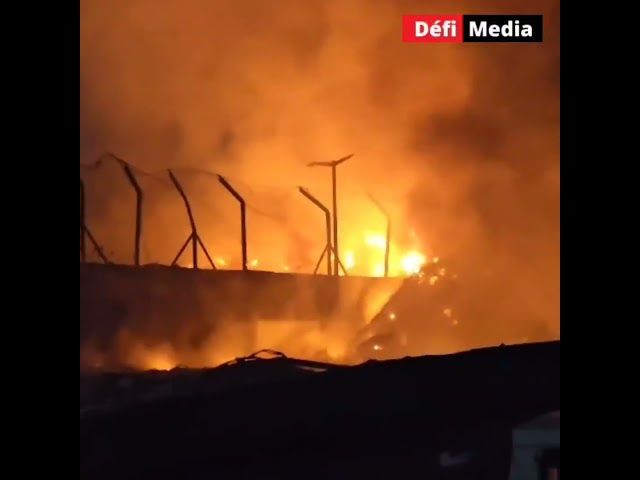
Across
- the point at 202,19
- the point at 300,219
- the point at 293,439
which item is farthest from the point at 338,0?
the point at 293,439

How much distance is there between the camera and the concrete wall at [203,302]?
177 centimetres

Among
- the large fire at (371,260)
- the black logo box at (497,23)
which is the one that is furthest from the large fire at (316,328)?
the black logo box at (497,23)

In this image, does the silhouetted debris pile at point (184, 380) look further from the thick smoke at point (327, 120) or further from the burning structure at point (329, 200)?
the thick smoke at point (327, 120)

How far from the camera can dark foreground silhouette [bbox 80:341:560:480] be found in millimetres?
1740

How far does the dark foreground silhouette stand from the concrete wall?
94 mm

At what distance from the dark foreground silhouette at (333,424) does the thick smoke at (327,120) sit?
0.18 m

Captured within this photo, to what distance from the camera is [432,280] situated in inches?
71.5

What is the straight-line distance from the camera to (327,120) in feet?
5.92

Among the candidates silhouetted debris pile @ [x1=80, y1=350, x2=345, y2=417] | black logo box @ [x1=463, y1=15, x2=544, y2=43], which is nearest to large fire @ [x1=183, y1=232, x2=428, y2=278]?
silhouetted debris pile @ [x1=80, y1=350, x2=345, y2=417]

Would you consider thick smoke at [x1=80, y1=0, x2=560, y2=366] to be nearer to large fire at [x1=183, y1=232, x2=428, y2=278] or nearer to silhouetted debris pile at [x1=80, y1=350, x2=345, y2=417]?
large fire at [x1=183, y1=232, x2=428, y2=278]

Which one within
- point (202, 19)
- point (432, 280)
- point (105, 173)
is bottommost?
point (432, 280)

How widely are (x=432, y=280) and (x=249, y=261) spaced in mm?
371
